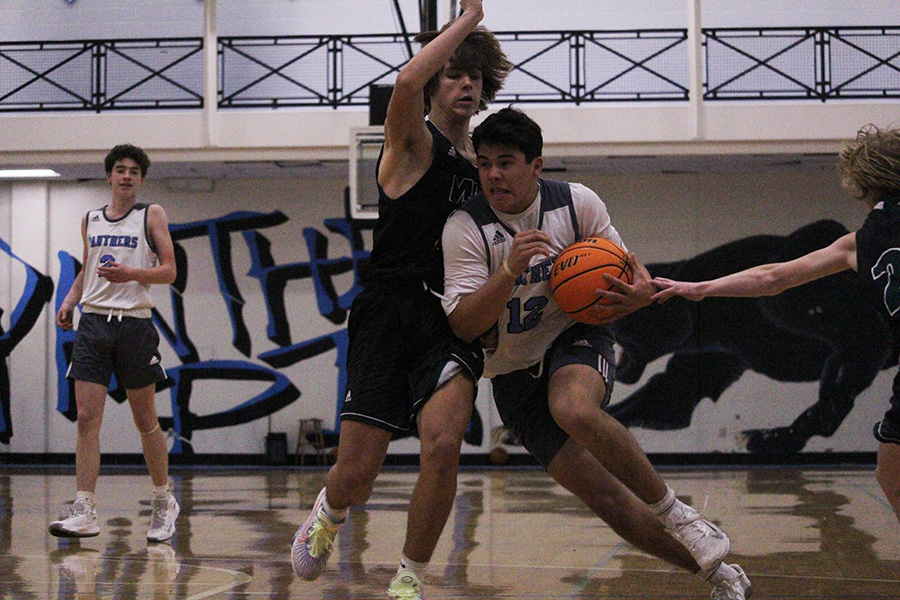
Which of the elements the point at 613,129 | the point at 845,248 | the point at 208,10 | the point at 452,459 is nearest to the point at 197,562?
the point at 452,459

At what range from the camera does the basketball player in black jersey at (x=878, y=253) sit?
3.31 meters

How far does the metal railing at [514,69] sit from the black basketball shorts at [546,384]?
9.52 meters

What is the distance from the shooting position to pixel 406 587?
11.5ft

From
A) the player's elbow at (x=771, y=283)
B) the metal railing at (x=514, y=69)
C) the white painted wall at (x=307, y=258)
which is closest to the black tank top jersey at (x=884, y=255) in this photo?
the player's elbow at (x=771, y=283)

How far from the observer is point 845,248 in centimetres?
359

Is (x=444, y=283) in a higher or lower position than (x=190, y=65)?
lower

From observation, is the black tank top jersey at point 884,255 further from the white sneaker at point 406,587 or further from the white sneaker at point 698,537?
the white sneaker at point 406,587

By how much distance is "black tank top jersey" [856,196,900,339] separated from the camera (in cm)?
334

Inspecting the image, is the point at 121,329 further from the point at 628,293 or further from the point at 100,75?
the point at 100,75

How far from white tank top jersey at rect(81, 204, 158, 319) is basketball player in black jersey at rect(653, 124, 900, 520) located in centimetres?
374

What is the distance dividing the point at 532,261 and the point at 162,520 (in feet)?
11.2

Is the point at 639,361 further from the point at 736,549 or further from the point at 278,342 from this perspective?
the point at 736,549

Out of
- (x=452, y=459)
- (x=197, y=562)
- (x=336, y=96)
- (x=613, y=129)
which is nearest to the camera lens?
(x=452, y=459)

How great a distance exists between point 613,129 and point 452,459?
9614mm
